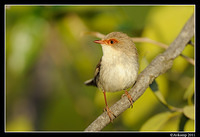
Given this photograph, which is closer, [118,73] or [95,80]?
[118,73]

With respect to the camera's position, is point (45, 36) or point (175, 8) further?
point (45, 36)

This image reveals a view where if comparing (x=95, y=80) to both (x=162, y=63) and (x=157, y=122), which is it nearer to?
(x=162, y=63)

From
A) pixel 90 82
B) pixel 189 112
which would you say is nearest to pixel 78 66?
pixel 90 82

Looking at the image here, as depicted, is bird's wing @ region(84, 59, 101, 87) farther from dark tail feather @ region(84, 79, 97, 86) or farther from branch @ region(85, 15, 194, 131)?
branch @ region(85, 15, 194, 131)

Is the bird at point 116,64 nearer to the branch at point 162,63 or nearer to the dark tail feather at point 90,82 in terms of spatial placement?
the dark tail feather at point 90,82

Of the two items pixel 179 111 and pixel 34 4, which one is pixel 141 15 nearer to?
pixel 179 111

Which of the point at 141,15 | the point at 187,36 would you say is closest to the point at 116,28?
the point at 141,15
